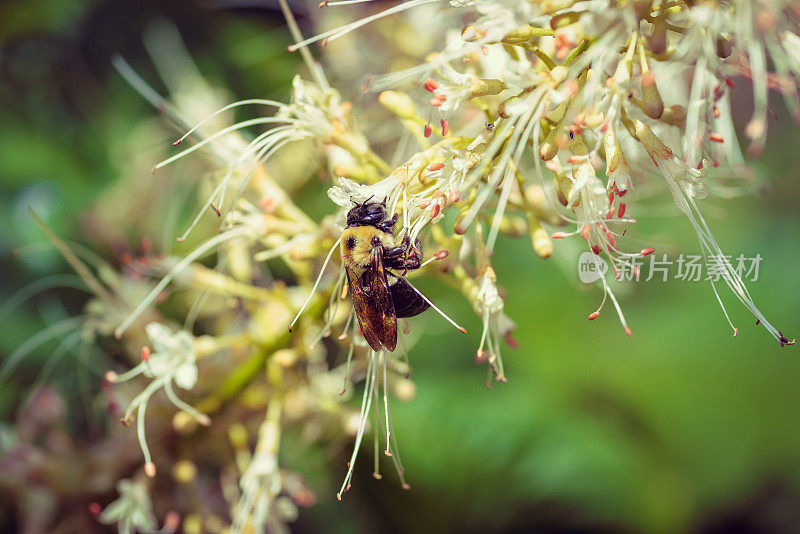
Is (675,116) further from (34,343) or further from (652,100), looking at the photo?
(34,343)

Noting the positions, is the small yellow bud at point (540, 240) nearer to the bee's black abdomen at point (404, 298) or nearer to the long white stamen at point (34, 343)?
the bee's black abdomen at point (404, 298)

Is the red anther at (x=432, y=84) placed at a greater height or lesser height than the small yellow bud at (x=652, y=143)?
greater

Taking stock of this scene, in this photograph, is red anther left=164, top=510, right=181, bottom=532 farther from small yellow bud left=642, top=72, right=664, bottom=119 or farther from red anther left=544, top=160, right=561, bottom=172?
small yellow bud left=642, top=72, right=664, bottom=119

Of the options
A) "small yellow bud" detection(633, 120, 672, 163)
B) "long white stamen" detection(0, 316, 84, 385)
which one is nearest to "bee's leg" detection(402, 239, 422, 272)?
"small yellow bud" detection(633, 120, 672, 163)

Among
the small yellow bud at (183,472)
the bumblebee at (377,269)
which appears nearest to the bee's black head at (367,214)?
the bumblebee at (377,269)

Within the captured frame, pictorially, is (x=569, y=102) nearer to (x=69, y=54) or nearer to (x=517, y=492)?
(x=517, y=492)

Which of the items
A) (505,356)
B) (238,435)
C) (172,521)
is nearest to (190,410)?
(238,435)
